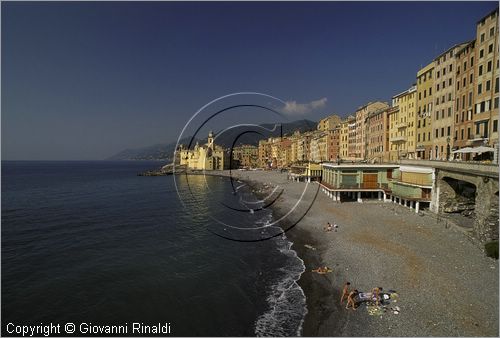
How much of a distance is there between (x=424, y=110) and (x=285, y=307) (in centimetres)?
5426

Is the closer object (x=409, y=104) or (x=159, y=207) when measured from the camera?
(x=409, y=104)

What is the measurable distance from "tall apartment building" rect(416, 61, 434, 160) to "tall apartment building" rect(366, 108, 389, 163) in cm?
1386

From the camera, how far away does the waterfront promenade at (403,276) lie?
20.5m

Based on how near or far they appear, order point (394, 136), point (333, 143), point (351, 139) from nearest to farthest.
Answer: point (394, 136) < point (351, 139) < point (333, 143)

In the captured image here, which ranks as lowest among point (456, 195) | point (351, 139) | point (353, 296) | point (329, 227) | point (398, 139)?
point (353, 296)

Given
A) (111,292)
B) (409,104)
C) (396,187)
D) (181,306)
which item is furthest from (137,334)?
(409,104)

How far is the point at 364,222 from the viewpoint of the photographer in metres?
45.1

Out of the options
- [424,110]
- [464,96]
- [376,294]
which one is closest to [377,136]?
[424,110]

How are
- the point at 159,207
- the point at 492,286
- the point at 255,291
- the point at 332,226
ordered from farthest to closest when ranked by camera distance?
1. the point at 159,207
2. the point at 332,226
3. the point at 255,291
4. the point at 492,286

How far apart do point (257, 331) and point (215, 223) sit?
3433cm

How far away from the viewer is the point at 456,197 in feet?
144

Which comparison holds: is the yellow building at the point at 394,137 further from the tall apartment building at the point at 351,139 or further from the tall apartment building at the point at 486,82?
the tall apartment building at the point at 351,139

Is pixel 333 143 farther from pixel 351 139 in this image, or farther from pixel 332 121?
pixel 332 121

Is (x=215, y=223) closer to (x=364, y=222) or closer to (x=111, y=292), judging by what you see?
(x=364, y=222)
